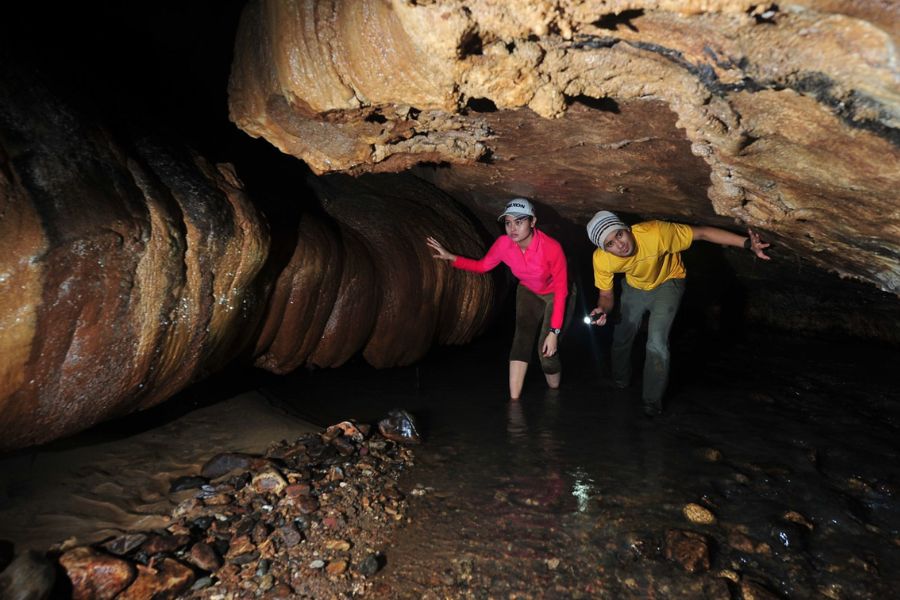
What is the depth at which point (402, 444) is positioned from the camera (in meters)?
4.70

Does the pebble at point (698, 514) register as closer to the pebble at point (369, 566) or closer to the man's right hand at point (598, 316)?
the pebble at point (369, 566)

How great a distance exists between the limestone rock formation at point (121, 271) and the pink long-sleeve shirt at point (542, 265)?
1.78m

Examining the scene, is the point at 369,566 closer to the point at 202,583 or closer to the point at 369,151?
the point at 202,583

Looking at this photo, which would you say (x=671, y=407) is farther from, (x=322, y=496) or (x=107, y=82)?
(x=107, y=82)

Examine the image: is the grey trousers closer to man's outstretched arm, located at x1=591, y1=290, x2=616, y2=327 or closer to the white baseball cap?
man's outstretched arm, located at x1=591, y1=290, x2=616, y2=327

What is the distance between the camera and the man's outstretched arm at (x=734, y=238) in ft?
14.0

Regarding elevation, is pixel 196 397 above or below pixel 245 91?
below

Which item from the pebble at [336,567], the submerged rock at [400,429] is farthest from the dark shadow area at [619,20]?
the submerged rock at [400,429]

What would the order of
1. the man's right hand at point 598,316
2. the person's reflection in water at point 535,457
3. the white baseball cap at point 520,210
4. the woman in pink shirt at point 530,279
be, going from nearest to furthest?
1. the person's reflection in water at point 535,457
2. the white baseball cap at point 520,210
3. the woman in pink shirt at point 530,279
4. the man's right hand at point 598,316

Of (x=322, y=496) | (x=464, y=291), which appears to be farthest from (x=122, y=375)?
(x=464, y=291)

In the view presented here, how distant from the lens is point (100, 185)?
3.38 m

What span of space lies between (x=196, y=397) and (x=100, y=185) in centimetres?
259

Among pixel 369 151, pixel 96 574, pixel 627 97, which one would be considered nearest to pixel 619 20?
pixel 627 97

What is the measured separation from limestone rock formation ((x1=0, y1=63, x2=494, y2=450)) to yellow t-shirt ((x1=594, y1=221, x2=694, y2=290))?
2.65 metres
